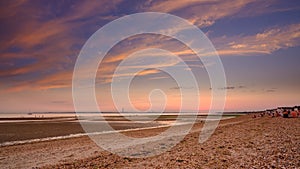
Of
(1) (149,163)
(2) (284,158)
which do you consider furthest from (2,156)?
(2) (284,158)

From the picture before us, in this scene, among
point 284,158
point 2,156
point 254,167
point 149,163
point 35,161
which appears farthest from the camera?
point 2,156

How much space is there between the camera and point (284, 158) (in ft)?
40.0

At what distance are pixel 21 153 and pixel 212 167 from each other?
631 inches

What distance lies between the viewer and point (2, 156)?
65.8 feet

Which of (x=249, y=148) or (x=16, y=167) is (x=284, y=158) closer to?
(x=249, y=148)

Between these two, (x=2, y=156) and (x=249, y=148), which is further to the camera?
(x=2, y=156)

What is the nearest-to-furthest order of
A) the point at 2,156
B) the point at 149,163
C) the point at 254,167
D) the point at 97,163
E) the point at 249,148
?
the point at 254,167, the point at 149,163, the point at 97,163, the point at 249,148, the point at 2,156

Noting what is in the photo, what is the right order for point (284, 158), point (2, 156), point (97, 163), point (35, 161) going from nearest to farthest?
1. point (284, 158)
2. point (97, 163)
3. point (35, 161)
4. point (2, 156)

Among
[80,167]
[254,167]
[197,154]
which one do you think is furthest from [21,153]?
[254,167]

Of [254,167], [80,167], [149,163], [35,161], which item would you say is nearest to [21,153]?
[35,161]

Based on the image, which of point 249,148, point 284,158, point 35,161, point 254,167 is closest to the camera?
point 254,167

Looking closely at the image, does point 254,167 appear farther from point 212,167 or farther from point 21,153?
point 21,153

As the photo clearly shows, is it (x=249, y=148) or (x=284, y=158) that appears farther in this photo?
(x=249, y=148)

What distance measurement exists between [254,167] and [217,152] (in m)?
3.85
